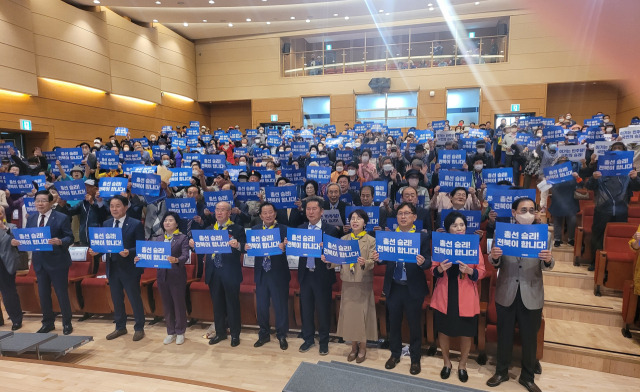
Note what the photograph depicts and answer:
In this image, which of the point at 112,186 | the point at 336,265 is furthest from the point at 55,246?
the point at 336,265

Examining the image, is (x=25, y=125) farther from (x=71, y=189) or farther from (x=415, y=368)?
(x=415, y=368)

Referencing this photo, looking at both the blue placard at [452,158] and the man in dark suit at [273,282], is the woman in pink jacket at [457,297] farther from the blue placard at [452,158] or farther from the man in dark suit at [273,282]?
the blue placard at [452,158]

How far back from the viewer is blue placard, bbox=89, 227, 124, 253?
3482 mm

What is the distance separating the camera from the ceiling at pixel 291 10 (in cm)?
1138

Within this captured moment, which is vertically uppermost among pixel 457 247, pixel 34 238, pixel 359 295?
pixel 457 247

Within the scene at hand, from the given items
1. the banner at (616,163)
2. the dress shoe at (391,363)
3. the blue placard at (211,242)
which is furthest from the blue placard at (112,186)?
the banner at (616,163)

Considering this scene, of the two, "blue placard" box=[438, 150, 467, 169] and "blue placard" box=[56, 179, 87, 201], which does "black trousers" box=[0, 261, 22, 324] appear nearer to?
"blue placard" box=[56, 179, 87, 201]

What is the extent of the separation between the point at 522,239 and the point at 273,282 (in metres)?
2.17

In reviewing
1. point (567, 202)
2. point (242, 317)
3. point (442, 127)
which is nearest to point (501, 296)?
point (242, 317)

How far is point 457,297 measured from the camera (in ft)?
9.21

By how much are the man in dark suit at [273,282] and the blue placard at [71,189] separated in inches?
103

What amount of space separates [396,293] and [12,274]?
4.18 m

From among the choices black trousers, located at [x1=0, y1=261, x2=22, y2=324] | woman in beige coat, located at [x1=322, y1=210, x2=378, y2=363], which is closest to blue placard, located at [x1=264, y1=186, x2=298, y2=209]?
woman in beige coat, located at [x1=322, y1=210, x2=378, y2=363]

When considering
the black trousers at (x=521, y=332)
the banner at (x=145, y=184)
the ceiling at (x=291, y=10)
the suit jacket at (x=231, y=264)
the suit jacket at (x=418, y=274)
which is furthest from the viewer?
the ceiling at (x=291, y=10)
